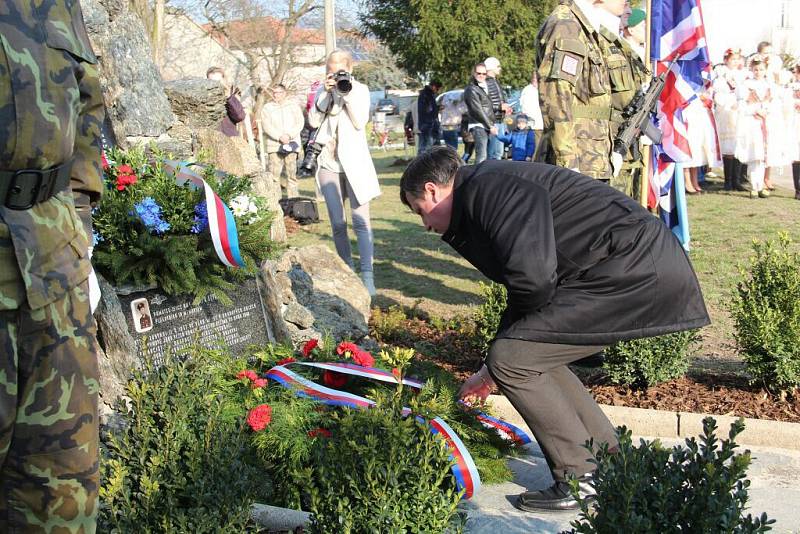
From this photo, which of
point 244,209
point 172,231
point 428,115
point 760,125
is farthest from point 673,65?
point 428,115

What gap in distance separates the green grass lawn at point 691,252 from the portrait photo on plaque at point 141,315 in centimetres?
271

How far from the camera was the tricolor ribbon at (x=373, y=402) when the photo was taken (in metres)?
3.66

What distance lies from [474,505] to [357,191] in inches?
158

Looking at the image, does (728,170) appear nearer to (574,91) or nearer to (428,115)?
(428,115)

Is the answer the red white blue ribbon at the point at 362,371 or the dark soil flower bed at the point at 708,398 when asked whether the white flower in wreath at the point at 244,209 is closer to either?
the red white blue ribbon at the point at 362,371

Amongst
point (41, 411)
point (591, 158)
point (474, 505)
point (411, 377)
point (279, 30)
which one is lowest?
point (474, 505)

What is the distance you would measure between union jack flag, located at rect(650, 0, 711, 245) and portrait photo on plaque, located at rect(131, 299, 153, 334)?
4.46m

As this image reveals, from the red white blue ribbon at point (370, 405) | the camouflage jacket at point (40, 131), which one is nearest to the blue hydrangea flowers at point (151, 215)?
the red white blue ribbon at point (370, 405)

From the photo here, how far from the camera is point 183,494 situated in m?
2.94

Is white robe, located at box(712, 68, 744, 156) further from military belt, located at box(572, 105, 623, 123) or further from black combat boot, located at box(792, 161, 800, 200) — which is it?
military belt, located at box(572, 105, 623, 123)

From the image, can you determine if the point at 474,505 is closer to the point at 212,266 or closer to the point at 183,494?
the point at 183,494

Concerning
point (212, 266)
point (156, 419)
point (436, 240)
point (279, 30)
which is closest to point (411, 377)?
point (212, 266)

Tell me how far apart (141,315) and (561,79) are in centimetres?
295

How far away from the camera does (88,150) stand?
266 cm
